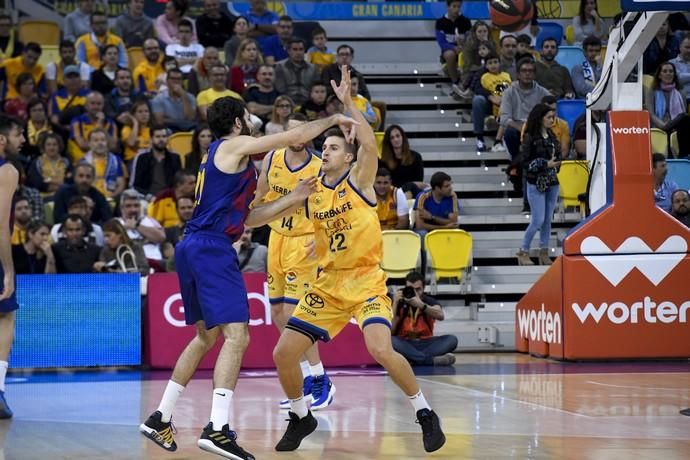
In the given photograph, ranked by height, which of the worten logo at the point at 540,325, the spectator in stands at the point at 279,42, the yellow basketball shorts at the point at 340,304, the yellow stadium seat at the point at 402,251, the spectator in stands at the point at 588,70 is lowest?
the worten logo at the point at 540,325

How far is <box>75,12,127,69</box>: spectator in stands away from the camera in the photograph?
1778 centimetres

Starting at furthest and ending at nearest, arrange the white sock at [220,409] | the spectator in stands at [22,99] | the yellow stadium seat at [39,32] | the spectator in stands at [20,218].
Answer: the yellow stadium seat at [39,32] < the spectator in stands at [22,99] < the spectator in stands at [20,218] < the white sock at [220,409]

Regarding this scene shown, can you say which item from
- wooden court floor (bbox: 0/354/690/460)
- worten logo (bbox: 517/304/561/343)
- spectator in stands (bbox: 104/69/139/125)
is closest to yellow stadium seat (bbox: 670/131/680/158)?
worten logo (bbox: 517/304/561/343)

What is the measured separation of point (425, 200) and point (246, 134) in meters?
7.85

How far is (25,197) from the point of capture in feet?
46.2

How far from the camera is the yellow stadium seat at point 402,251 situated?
1443 centimetres

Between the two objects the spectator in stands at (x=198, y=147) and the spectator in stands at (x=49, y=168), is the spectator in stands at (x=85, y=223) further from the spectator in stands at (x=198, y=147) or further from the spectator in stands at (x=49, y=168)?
the spectator in stands at (x=198, y=147)

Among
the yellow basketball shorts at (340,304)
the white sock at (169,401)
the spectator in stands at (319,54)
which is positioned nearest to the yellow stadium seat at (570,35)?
the spectator in stands at (319,54)

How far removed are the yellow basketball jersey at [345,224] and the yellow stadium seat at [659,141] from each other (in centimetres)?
943

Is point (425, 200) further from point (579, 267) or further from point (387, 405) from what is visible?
point (387, 405)

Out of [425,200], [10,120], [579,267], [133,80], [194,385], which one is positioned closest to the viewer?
[10,120]

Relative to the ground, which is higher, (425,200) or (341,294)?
(425,200)

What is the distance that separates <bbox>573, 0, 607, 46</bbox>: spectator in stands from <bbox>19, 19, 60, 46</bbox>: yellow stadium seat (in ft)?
27.9

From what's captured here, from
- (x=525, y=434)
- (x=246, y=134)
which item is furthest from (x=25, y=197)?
(x=525, y=434)
